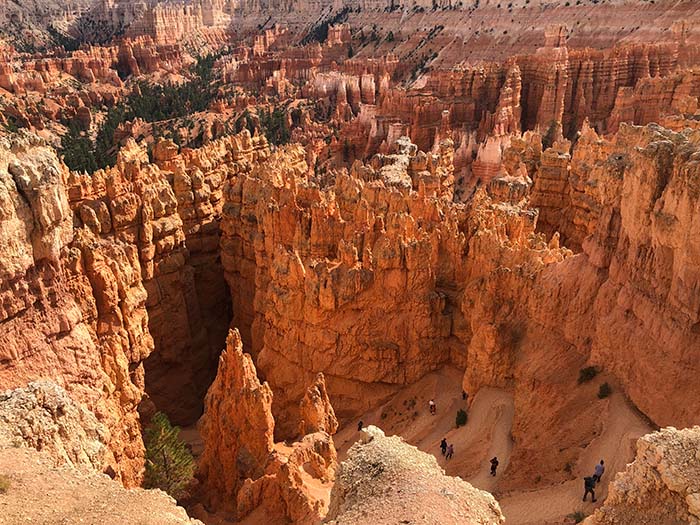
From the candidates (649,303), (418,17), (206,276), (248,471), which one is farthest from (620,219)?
(418,17)

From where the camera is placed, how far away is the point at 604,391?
14578 mm

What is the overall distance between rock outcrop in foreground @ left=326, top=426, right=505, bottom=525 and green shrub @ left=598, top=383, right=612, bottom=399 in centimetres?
665

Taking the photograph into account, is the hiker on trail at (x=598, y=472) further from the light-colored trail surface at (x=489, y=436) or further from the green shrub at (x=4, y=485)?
the green shrub at (x=4, y=485)

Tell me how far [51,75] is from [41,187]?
99.3 metres

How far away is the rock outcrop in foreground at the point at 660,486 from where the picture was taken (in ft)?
24.7

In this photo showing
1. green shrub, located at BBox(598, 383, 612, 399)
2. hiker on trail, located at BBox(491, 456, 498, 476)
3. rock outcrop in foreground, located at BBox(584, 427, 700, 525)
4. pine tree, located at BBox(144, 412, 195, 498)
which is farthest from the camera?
pine tree, located at BBox(144, 412, 195, 498)

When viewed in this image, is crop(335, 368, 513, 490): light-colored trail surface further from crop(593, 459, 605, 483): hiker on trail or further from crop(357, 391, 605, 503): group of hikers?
crop(593, 459, 605, 483): hiker on trail

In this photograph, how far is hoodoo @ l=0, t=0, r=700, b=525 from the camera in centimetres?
975

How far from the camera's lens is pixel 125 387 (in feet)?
53.0

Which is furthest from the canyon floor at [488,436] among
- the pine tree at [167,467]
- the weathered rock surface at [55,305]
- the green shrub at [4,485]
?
the green shrub at [4,485]

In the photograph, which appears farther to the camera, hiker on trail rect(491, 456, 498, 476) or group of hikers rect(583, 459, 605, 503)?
hiker on trail rect(491, 456, 498, 476)

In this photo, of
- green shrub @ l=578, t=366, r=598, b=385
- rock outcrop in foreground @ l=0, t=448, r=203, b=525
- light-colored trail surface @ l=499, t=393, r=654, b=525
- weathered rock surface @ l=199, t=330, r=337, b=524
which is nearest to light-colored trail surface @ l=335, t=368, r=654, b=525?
light-colored trail surface @ l=499, t=393, r=654, b=525

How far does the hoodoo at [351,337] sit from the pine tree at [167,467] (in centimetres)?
6

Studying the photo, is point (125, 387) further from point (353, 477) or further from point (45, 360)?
point (353, 477)
